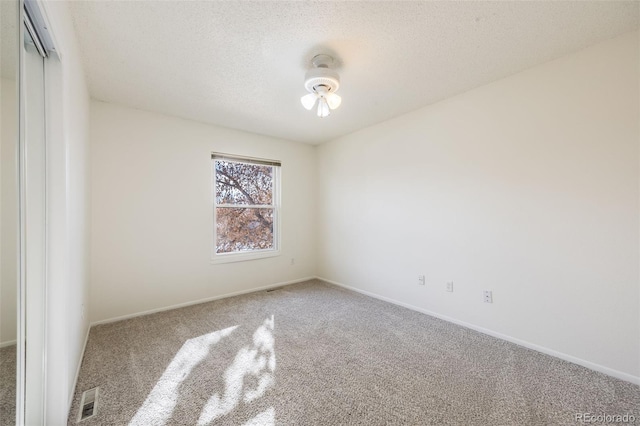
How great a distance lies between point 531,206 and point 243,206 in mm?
3474

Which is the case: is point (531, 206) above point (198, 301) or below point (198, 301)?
above

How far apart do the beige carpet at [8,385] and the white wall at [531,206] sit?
10.7 feet

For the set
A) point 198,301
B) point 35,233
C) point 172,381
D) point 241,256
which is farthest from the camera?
point 241,256

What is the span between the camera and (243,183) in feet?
13.6

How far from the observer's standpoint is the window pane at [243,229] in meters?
3.92

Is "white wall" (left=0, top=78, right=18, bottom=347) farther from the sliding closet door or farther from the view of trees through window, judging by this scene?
the view of trees through window

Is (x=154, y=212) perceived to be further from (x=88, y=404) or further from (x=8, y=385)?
(x=8, y=385)

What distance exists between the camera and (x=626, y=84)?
1953 mm

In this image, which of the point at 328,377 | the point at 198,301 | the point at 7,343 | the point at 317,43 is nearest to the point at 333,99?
the point at 317,43

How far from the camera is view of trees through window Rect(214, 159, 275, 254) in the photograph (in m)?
3.92

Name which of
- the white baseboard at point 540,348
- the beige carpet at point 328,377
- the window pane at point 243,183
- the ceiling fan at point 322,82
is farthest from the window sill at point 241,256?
the ceiling fan at point 322,82

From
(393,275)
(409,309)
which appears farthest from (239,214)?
(409,309)

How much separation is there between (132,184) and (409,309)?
11.9 ft

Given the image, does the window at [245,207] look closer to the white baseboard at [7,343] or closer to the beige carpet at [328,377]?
the beige carpet at [328,377]
